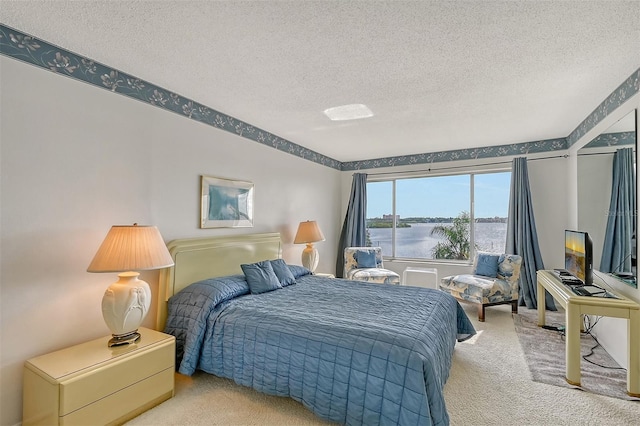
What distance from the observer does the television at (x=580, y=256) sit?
9.49ft

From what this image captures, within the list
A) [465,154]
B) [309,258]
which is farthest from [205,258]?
[465,154]

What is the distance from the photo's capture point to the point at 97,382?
5.82ft

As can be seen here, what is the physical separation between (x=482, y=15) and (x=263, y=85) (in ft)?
5.56

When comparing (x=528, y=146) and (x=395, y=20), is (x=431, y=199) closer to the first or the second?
(x=528, y=146)

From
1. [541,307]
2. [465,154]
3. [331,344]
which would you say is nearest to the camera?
[331,344]

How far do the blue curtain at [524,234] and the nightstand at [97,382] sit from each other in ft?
15.3

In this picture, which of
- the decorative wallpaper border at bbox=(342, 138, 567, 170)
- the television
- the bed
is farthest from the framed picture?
the television

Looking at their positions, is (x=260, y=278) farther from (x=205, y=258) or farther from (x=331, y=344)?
(x=331, y=344)

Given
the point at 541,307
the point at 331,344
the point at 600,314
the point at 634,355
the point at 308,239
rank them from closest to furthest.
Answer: the point at 331,344 → the point at 634,355 → the point at 600,314 → the point at 541,307 → the point at 308,239

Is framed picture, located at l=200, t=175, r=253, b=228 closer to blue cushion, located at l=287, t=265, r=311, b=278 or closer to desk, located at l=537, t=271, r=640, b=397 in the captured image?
blue cushion, located at l=287, t=265, r=311, b=278

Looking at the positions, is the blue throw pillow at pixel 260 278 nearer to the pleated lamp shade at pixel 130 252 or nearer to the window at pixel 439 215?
the pleated lamp shade at pixel 130 252

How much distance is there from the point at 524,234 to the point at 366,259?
2.36 metres

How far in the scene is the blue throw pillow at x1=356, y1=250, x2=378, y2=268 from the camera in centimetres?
502

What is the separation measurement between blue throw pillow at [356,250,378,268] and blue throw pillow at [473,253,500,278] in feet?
5.03
